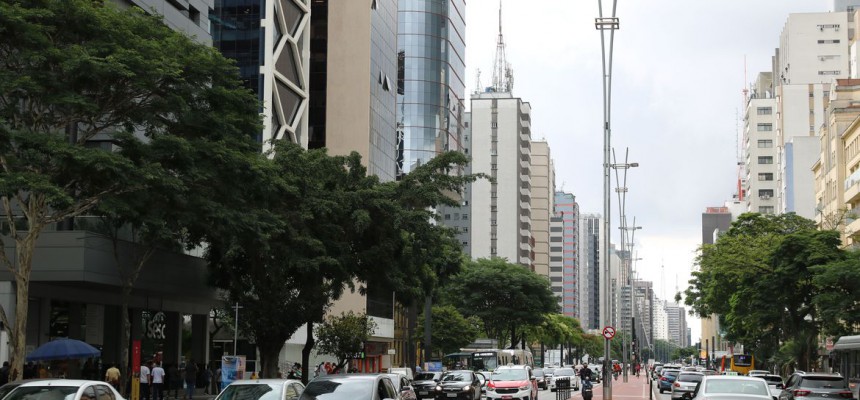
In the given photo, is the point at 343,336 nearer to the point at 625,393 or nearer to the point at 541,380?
the point at 625,393

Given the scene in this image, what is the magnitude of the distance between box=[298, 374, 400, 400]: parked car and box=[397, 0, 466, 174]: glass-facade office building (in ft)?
328

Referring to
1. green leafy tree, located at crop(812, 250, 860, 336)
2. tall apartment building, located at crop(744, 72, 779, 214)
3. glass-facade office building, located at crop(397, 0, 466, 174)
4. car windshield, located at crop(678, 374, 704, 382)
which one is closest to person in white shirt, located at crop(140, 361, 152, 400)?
→ car windshield, located at crop(678, 374, 704, 382)

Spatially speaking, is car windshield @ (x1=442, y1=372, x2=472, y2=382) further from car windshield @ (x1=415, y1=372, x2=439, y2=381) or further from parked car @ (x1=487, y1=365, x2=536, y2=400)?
car windshield @ (x1=415, y1=372, x2=439, y2=381)

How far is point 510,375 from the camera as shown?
4156 cm

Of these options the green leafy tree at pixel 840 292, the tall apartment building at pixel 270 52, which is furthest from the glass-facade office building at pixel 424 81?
the green leafy tree at pixel 840 292

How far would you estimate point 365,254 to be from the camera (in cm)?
3753

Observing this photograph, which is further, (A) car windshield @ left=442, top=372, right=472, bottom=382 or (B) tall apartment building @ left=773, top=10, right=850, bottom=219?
(B) tall apartment building @ left=773, top=10, right=850, bottom=219

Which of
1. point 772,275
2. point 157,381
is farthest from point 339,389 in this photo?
point 772,275

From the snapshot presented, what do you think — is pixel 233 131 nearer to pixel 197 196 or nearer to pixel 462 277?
pixel 197 196

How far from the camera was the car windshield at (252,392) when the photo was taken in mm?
20594

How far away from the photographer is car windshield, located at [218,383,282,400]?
20.6 meters

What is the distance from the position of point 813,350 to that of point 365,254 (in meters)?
31.7

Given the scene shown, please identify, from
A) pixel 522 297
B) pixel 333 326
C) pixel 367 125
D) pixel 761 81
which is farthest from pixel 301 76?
pixel 761 81

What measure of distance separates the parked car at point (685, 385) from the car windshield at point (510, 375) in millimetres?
6368
